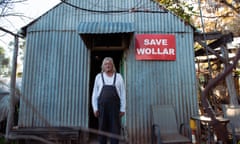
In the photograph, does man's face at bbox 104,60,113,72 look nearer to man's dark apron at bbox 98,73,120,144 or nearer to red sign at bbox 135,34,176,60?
man's dark apron at bbox 98,73,120,144

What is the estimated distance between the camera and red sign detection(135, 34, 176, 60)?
4.44 metres

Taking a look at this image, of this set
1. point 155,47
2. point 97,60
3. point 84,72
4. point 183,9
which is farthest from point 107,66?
point 183,9

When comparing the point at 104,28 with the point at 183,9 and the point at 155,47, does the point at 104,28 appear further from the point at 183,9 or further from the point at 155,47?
the point at 183,9

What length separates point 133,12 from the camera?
468 centimetres

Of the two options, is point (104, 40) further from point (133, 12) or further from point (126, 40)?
point (133, 12)

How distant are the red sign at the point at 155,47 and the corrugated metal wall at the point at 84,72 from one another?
0.41ft

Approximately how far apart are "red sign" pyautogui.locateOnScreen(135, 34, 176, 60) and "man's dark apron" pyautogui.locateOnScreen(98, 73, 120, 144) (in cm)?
196

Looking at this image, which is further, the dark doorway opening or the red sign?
the dark doorway opening

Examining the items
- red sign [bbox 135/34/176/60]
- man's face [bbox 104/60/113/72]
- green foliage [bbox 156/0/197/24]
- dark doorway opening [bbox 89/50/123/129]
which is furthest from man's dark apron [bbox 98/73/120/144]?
green foliage [bbox 156/0/197/24]

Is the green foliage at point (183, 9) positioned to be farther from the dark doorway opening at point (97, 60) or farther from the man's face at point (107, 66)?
the man's face at point (107, 66)

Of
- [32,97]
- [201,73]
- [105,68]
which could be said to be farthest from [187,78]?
[201,73]

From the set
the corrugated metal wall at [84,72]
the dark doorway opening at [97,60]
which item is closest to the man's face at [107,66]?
the corrugated metal wall at [84,72]

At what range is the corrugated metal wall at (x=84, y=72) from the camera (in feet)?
13.9

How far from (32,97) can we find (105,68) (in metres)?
2.45
